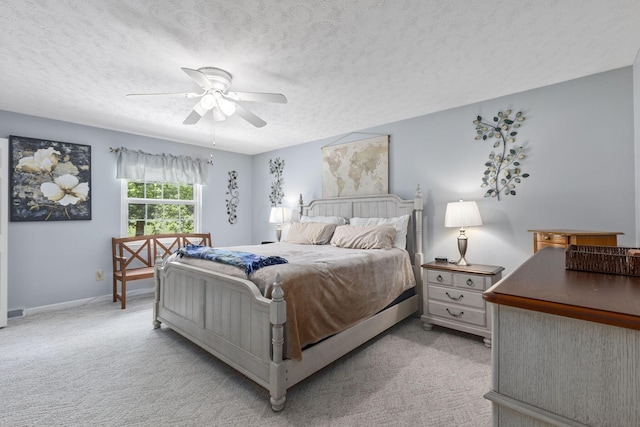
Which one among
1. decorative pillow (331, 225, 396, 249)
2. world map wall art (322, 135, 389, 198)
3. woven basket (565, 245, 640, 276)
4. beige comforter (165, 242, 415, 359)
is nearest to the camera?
woven basket (565, 245, 640, 276)

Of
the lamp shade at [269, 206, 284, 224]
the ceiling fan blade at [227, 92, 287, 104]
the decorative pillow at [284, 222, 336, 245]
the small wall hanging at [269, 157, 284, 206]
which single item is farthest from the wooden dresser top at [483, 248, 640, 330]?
the small wall hanging at [269, 157, 284, 206]

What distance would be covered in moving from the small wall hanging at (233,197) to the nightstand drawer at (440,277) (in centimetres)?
381

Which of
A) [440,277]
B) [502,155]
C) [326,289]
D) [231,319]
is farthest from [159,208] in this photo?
[502,155]

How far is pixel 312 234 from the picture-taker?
12.5 feet

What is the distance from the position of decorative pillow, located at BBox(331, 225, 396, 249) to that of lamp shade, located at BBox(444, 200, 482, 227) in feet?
2.15

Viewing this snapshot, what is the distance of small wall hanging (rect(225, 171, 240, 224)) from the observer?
549cm

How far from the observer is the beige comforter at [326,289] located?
6.26 feet

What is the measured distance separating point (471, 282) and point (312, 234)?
191cm

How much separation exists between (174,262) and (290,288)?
153 cm

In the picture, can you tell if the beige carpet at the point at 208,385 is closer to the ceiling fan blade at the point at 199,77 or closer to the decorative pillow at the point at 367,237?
the decorative pillow at the point at 367,237

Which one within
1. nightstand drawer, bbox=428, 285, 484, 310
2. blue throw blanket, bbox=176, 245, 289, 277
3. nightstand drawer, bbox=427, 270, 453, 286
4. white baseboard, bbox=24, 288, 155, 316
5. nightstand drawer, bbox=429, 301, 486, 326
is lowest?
white baseboard, bbox=24, 288, 155, 316

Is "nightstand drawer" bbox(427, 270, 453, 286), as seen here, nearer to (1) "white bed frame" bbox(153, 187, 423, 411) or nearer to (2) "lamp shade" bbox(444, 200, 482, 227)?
(1) "white bed frame" bbox(153, 187, 423, 411)

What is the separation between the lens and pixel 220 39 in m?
2.01

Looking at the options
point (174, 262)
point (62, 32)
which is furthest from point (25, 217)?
point (62, 32)
